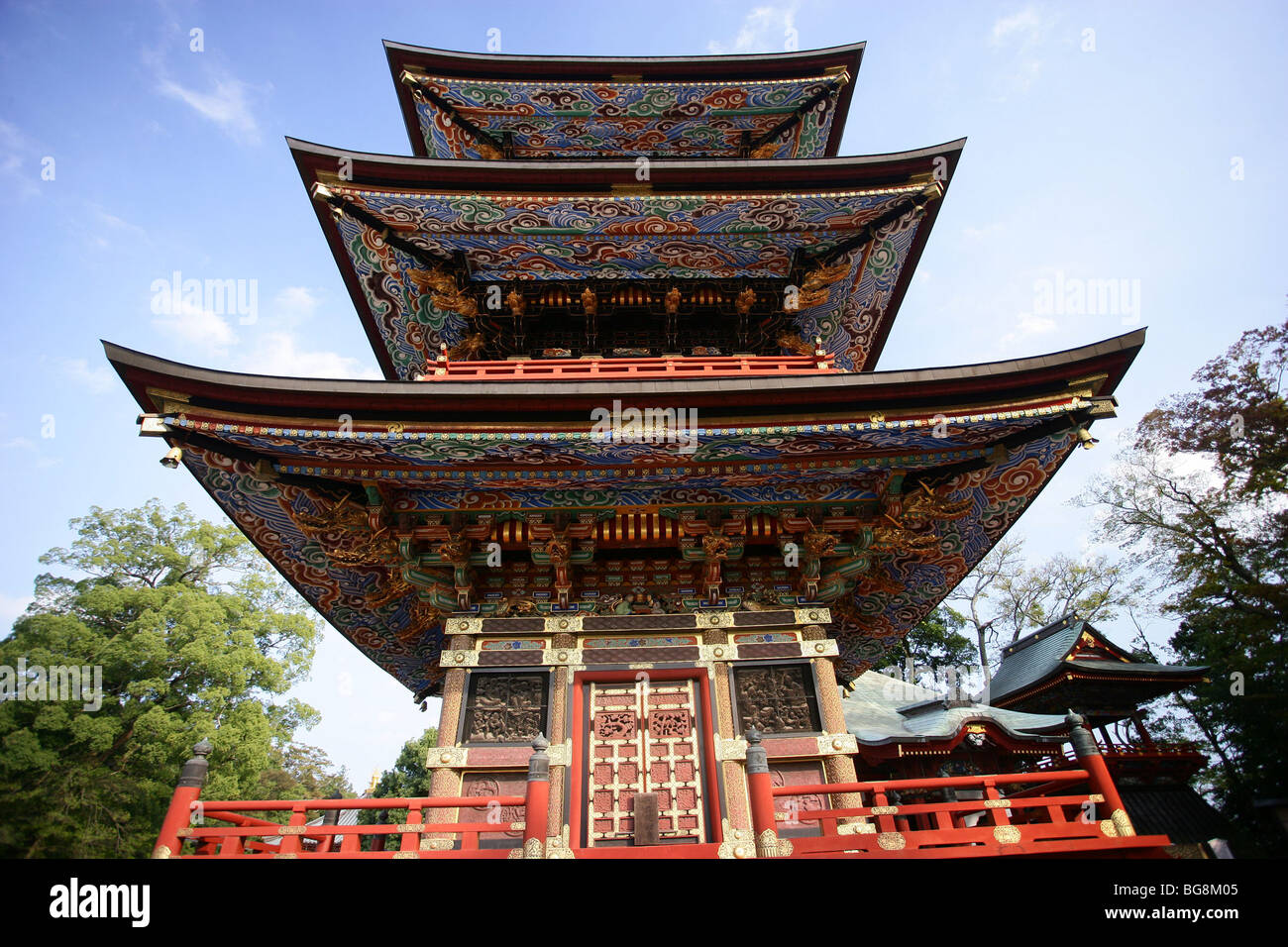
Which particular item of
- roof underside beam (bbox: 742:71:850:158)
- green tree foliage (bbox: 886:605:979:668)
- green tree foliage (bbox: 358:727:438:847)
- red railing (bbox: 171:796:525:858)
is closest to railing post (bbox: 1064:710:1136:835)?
red railing (bbox: 171:796:525:858)

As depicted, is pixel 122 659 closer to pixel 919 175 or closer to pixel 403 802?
pixel 403 802

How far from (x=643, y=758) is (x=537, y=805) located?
2.16 metres

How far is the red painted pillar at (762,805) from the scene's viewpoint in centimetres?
604

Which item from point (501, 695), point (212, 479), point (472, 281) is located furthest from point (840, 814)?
point (472, 281)

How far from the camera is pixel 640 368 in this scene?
9.58 m

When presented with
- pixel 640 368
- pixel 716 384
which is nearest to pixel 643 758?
pixel 716 384

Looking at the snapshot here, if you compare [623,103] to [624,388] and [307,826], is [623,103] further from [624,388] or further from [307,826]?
[307,826]

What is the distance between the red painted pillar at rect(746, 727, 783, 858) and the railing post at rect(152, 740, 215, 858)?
473cm

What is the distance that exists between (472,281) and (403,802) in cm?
780

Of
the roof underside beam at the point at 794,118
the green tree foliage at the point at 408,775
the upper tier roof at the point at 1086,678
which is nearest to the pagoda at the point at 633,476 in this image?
the roof underside beam at the point at 794,118

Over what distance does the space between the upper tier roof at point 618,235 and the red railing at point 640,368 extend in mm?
1630

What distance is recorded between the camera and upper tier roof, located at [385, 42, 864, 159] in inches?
472

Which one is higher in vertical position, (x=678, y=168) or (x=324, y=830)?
(x=678, y=168)

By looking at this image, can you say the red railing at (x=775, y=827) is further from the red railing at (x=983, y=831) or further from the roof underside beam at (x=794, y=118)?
the roof underside beam at (x=794, y=118)
